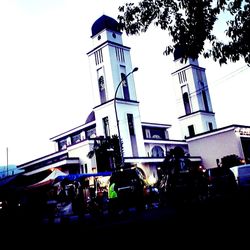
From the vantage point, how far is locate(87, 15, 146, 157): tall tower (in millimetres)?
37969

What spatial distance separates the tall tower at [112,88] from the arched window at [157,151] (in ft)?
17.2

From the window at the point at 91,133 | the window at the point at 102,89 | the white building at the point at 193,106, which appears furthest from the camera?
the window at the point at 91,133

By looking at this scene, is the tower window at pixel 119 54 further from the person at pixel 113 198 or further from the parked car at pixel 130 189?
the person at pixel 113 198

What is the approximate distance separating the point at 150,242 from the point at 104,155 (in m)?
26.0

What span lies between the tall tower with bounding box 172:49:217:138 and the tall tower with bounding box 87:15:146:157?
45.6 ft

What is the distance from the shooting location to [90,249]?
5137mm

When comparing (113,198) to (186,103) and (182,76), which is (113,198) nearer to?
(186,103)

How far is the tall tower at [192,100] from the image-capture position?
5091 centimetres

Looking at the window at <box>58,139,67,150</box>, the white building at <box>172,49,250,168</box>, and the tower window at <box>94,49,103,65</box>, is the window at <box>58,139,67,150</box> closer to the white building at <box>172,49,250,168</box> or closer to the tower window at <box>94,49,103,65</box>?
the tower window at <box>94,49,103,65</box>

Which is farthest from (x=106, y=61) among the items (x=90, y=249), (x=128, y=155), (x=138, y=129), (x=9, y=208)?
(x=90, y=249)

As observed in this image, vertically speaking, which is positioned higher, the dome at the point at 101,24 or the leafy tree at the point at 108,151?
the dome at the point at 101,24

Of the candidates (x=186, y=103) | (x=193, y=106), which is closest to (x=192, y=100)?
(x=193, y=106)

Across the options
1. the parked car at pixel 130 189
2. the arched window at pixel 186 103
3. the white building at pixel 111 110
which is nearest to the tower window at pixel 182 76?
the arched window at pixel 186 103

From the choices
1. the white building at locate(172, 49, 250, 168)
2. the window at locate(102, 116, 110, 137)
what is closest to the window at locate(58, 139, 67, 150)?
the window at locate(102, 116, 110, 137)
